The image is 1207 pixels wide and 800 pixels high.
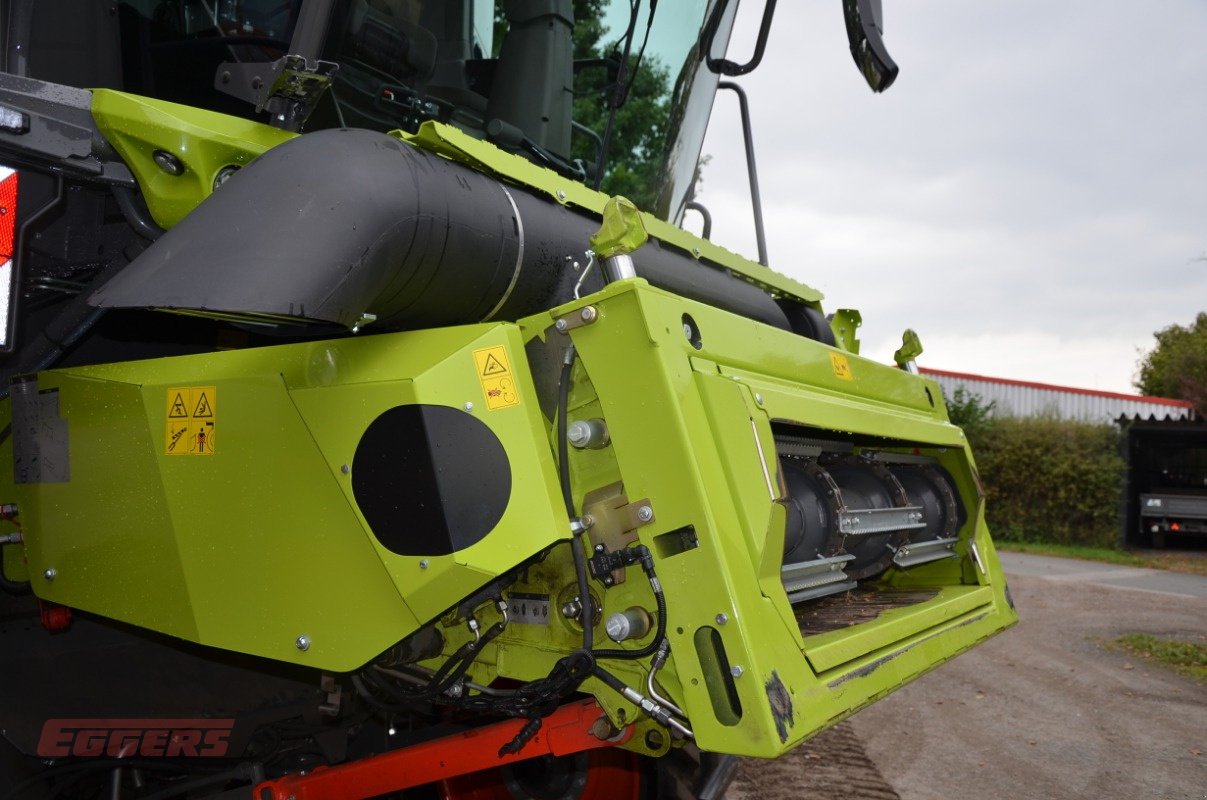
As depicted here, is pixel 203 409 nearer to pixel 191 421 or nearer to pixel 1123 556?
pixel 191 421

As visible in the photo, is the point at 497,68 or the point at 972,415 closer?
the point at 497,68

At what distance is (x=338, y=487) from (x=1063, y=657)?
20.1 feet

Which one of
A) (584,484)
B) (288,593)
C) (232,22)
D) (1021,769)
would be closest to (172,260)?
(288,593)

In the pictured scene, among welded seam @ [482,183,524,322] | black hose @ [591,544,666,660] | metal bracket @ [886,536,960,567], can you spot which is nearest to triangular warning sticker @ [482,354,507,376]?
welded seam @ [482,183,524,322]

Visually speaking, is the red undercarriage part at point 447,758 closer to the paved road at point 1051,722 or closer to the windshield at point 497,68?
the windshield at point 497,68

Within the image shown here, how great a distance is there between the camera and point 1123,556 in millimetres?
13445

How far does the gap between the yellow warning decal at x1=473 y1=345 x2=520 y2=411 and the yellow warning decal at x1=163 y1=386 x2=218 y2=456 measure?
1.96ft

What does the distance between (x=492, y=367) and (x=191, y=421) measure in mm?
691

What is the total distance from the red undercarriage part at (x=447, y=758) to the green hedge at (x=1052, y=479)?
13.7 meters

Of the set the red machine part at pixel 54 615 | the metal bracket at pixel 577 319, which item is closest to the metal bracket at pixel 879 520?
the metal bracket at pixel 577 319

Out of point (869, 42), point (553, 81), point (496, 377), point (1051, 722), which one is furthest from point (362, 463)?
point (1051, 722)

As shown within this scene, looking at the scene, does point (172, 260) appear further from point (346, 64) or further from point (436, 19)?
point (436, 19)

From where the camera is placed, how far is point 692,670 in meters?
1.90

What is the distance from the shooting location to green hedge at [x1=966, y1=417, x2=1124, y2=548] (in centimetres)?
1453
